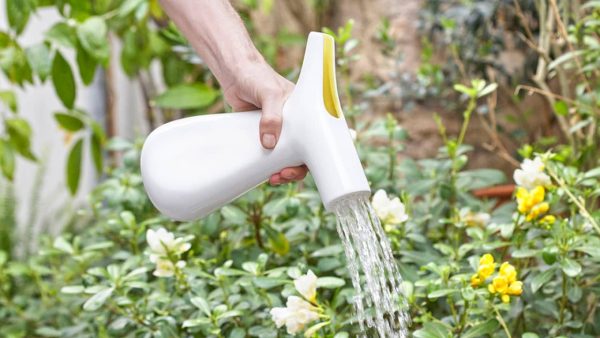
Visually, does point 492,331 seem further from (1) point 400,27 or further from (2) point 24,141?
(1) point 400,27

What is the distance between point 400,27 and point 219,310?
1737 millimetres

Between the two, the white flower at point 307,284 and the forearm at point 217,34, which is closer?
the forearm at point 217,34

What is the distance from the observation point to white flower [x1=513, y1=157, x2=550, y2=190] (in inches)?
51.1

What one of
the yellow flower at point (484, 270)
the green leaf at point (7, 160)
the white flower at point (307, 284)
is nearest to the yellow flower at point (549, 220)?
the yellow flower at point (484, 270)

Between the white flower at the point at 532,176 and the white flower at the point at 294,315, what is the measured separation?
41 cm

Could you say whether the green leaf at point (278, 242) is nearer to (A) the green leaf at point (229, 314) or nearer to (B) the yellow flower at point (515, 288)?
(A) the green leaf at point (229, 314)

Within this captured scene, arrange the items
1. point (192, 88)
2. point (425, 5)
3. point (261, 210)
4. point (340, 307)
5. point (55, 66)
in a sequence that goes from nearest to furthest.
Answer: point (340, 307), point (261, 210), point (55, 66), point (192, 88), point (425, 5)

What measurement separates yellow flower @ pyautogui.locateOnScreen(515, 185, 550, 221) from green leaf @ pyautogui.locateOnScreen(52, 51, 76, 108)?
107 centimetres

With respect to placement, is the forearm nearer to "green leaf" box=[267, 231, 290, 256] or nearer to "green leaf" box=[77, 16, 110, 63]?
"green leaf" box=[267, 231, 290, 256]

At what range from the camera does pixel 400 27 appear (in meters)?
2.76

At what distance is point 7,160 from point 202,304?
98 centimetres

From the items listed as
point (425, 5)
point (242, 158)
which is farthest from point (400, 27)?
point (242, 158)

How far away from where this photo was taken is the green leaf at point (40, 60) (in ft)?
5.77

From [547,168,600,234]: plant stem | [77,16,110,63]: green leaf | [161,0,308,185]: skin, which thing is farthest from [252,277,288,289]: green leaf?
[77,16,110,63]: green leaf
